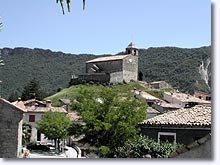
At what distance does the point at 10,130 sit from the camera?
3.95 m

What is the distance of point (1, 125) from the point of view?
3.89 metres

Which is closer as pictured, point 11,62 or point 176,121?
point 11,62

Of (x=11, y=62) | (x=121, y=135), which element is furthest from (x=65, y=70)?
(x=11, y=62)

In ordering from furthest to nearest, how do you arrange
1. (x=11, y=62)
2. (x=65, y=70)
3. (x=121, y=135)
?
(x=65, y=70)
(x=121, y=135)
(x=11, y=62)

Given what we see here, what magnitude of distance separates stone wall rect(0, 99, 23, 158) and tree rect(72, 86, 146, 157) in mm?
2654

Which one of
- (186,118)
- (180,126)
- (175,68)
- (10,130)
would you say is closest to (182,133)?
(180,126)

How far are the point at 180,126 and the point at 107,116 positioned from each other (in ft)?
7.04

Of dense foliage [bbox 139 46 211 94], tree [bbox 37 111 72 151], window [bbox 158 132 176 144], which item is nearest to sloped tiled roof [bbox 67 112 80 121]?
tree [bbox 37 111 72 151]

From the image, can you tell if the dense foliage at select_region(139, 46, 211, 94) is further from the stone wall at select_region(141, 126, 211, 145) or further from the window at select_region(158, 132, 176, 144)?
the window at select_region(158, 132, 176, 144)

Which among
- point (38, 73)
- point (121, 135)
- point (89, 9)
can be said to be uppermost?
point (89, 9)

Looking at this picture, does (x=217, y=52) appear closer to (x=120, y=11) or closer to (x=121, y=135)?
(x=120, y=11)

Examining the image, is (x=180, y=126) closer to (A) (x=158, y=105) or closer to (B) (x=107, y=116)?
(B) (x=107, y=116)

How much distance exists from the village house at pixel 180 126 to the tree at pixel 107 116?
301 millimetres

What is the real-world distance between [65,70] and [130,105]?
1650 millimetres
